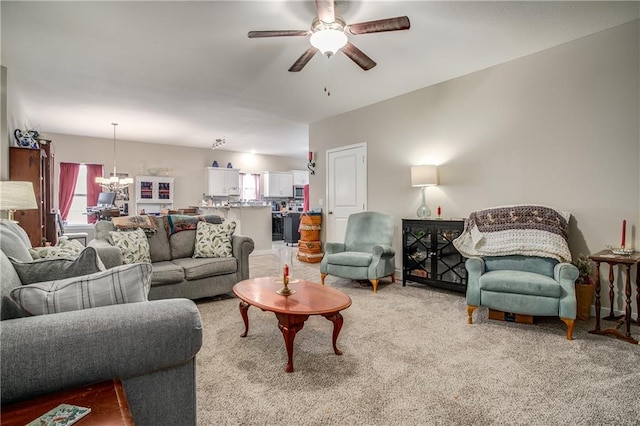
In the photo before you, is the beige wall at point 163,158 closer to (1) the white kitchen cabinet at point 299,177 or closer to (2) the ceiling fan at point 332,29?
(1) the white kitchen cabinet at point 299,177

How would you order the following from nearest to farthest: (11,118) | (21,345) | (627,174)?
(21,345)
(627,174)
(11,118)

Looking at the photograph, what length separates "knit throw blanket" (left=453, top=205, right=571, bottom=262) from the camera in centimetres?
297

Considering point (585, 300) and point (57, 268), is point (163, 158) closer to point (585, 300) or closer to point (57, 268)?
point (57, 268)

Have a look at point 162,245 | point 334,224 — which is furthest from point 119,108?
point 334,224

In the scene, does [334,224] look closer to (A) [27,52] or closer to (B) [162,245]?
(B) [162,245]

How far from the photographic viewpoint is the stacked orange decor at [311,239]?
19.5 ft

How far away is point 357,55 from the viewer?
111 inches

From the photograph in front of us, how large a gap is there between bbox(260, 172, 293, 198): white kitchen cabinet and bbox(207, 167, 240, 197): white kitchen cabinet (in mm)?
942

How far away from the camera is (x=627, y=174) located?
294cm

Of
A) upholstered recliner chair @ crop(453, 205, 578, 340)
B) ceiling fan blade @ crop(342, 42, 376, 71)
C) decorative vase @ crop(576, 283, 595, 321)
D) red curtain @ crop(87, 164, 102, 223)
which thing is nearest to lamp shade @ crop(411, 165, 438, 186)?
upholstered recliner chair @ crop(453, 205, 578, 340)

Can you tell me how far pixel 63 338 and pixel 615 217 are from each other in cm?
408

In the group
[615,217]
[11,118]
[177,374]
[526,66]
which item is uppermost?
[526,66]

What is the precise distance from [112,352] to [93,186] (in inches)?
314

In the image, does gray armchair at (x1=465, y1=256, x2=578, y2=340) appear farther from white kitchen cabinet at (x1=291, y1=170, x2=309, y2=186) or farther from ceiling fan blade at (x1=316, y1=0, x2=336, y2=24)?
white kitchen cabinet at (x1=291, y1=170, x2=309, y2=186)
